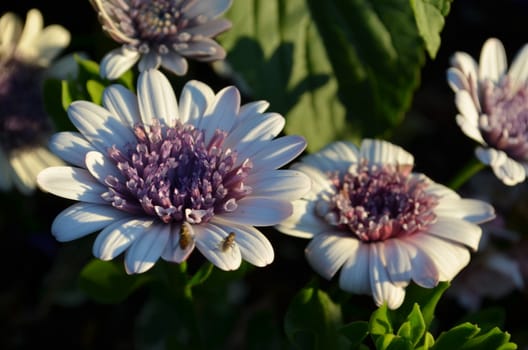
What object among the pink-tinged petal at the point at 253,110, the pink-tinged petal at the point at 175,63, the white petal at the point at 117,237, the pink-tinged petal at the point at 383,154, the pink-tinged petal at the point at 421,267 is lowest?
the pink-tinged petal at the point at 421,267

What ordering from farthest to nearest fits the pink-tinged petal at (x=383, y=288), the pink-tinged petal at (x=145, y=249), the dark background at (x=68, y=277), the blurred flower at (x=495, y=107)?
the dark background at (x=68, y=277) < the blurred flower at (x=495, y=107) < the pink-tinged petal at (x=383, y=288) < the pink-tinged petal at (x=145, y=249)

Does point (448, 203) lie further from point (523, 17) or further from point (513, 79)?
point (523, 17)

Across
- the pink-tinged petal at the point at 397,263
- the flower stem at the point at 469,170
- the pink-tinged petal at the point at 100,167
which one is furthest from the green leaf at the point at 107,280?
the flower stem at the point at 469,170

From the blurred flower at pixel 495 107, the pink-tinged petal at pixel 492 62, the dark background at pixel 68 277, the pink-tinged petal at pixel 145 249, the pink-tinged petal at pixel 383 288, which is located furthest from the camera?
the dark background at pixel 68 277

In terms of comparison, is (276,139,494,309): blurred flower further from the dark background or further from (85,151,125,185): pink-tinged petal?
the dark background

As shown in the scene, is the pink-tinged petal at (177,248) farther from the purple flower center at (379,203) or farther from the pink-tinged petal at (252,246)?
the purple flower center at (379,203)

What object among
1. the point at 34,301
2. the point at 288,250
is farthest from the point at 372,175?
the point at 34,301

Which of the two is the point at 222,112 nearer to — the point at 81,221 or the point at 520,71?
the point at 81,221
